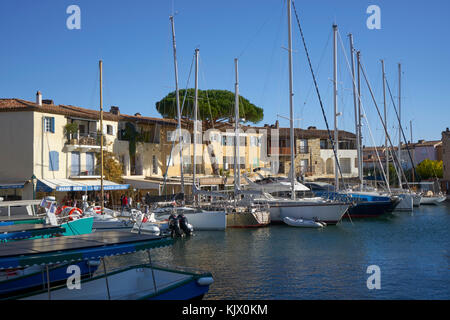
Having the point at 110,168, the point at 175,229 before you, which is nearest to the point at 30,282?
the point at 175,229

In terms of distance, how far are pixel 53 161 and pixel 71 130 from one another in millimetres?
2993

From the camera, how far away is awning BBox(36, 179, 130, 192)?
35.5 meters

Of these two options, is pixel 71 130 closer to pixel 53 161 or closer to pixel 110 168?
pixel 53 161

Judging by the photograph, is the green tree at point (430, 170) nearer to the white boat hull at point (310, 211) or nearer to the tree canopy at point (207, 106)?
the tree canopy at point (207, 106)

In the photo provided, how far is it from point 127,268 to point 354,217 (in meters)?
27.0

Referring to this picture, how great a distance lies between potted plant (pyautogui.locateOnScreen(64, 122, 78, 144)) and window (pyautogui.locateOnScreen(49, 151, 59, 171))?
171 centimetres

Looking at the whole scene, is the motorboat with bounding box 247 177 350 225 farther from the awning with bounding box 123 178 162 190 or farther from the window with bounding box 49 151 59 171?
the window with bounding box 49 151 59 171

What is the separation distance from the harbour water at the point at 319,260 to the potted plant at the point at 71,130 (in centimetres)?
1528

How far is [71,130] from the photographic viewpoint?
3891 centimetres

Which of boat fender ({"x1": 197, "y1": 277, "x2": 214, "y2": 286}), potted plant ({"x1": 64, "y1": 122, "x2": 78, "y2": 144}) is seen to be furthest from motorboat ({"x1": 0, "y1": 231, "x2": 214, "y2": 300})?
potted plant ({"x1": 64, "y1": 122, "x2": 78, "y2": 144})

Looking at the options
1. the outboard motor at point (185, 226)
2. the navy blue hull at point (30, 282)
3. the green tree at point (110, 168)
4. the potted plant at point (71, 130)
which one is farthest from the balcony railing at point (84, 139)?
the navy blue hull at point (30, 282)

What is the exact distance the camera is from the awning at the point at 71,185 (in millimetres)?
35506

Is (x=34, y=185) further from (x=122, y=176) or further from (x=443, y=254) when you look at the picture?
(x=443, y=254)

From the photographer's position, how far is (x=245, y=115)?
183ft
